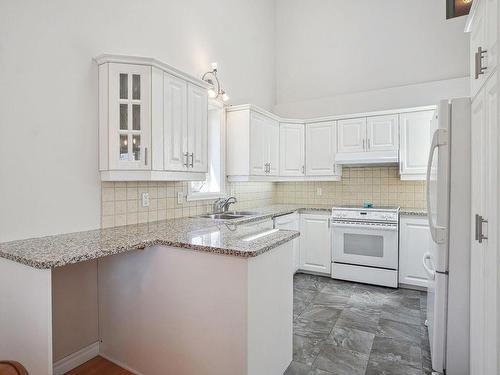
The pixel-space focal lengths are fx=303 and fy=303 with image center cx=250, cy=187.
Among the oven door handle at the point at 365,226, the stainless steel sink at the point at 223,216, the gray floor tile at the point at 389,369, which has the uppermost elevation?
the stainless steel sink at the point at 223,216

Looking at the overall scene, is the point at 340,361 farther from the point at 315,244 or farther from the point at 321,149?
the point at 321,149

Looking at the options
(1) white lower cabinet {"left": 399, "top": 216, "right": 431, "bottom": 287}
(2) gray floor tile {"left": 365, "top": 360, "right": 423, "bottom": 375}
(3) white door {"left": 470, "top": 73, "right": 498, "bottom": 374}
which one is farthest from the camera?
(1) white lower cabinet {"left": 399, "top": 216, "right": 431, "bottom": 287}

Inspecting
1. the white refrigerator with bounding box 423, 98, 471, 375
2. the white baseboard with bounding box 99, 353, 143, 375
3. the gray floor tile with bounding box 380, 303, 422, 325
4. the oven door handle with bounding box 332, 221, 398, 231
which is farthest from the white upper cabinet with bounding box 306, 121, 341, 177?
the white baseboard with bounding box 99, 353, 143, 375

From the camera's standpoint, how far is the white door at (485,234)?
1238 mm

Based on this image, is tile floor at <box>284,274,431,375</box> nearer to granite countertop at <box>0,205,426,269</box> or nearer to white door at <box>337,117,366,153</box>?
A: granite countertop at <box>0,205,426,269</box>

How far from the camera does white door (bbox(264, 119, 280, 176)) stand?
13.2 feet

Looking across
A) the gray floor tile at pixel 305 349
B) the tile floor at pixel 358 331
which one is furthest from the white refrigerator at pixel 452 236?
the gray floor tile at pixel 305 349

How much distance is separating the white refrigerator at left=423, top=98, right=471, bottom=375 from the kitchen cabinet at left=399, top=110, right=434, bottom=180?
1.83m

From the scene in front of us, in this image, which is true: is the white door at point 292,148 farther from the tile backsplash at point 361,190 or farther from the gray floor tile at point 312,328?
the gray floor tile at point 312,328

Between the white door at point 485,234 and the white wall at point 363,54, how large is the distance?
274cm

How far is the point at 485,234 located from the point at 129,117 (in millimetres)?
2283

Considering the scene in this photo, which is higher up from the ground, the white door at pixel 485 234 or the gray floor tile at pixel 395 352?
the white door at pixel 485 234

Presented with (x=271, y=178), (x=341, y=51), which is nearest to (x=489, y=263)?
(x=271, y=178)

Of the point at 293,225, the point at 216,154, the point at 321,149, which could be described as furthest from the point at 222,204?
the point at 321,149
